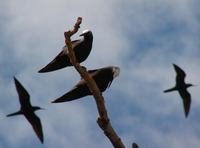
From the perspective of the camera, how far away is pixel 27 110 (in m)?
6.41

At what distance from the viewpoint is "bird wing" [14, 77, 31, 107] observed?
20.1 feet

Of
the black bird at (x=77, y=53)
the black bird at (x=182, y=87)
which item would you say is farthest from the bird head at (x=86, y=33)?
the black bird at (x=182, y=87)

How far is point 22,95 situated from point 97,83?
3.80ft

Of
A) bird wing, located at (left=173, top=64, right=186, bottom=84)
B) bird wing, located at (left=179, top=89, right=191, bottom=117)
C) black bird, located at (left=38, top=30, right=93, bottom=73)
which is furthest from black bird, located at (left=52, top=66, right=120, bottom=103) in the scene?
bird wing, located at (left=179, top=89, right=191, bottom=117)

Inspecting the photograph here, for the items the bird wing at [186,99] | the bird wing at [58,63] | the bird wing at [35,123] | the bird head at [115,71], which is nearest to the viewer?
the bird wing at [35,123]

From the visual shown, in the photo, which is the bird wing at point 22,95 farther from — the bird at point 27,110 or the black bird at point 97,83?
the black bird at point 97,83

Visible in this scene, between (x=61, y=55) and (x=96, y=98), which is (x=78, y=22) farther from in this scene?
(x=96, y=98)

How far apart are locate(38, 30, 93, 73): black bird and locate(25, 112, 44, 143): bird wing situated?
32.9 inches

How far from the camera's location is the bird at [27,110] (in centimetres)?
612

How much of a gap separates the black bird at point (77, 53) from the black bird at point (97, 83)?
331 millimetres

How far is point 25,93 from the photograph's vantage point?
624cm

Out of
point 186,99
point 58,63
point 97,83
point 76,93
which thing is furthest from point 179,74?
point 58,63

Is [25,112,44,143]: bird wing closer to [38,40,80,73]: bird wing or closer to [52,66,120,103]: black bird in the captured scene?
[52,66,120,103]: black bird

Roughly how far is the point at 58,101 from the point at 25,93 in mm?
580
